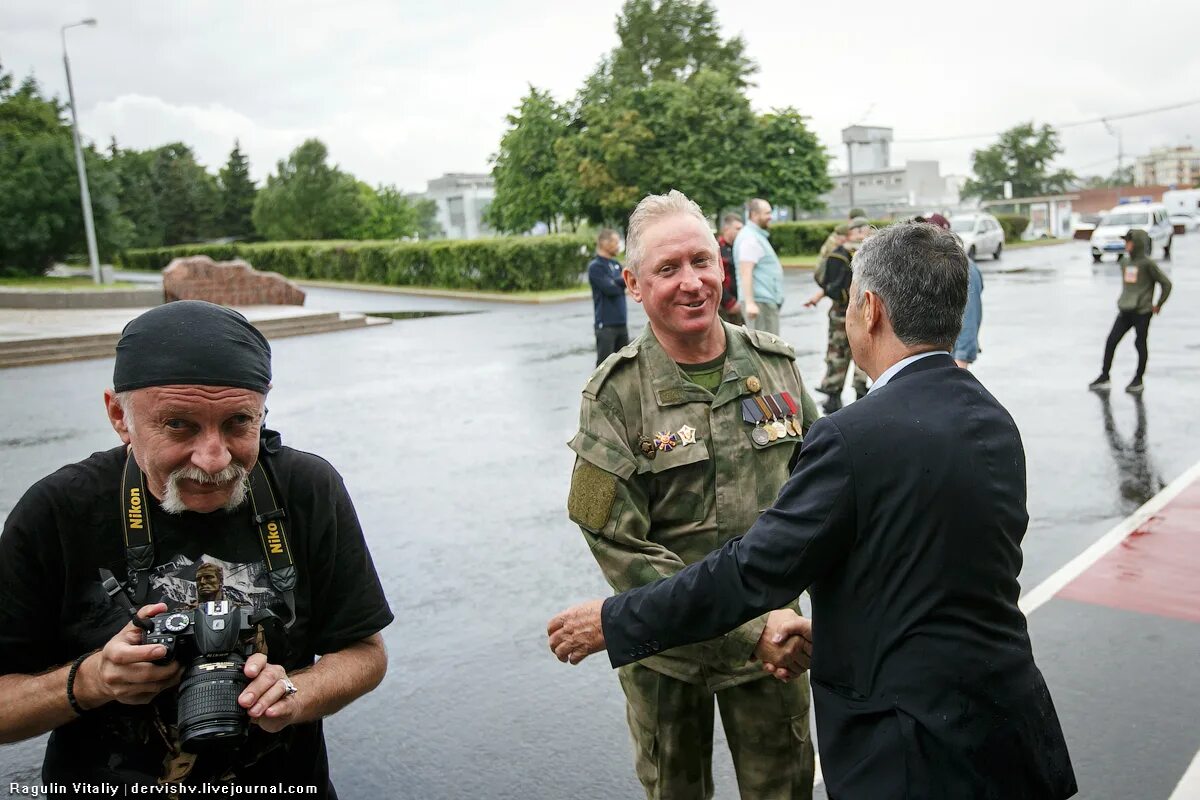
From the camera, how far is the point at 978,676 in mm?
1995

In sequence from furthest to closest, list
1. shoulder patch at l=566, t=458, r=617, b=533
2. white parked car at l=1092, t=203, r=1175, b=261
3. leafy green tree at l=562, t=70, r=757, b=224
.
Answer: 1. leafy green tree at l=562, t=70, r=757, b=224
2. white parked car at l=1092, t=203, r=1175, b=261
3. shoulder patch at l=566, t=458, r=617, b=533

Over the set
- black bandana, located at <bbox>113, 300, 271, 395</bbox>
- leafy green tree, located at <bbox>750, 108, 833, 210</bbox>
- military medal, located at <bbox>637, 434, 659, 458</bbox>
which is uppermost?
leafy green tree, located at <bbox>750, 108, 833, 210</bbox>

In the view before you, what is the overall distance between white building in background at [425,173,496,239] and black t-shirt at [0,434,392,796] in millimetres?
101915

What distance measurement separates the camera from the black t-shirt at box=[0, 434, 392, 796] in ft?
6.81

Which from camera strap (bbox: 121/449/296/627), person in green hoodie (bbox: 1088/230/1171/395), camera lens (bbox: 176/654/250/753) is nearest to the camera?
camera lens (bbox: 176/654/250/753)

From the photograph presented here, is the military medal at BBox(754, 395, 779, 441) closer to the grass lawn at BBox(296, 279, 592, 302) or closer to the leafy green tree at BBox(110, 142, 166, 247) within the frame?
the grass lawn at BBox(296, 279, 592, 302)

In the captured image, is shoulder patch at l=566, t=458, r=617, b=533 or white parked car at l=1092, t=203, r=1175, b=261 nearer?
shoulder patch at l=566, t=458, r=617, b=533

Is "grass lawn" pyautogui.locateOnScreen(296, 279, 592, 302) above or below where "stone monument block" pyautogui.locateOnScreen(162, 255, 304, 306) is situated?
below

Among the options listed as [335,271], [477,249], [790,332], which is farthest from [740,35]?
[790,332]

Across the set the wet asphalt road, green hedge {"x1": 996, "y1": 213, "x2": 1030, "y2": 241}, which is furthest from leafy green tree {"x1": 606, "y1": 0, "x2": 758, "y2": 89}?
the wet asphalt road

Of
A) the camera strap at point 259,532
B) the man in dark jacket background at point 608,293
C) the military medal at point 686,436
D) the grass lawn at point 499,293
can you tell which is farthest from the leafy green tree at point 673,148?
the camera strap at point 259,532

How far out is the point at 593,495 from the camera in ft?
8.86

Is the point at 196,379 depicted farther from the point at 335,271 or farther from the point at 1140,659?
the point at 335,271

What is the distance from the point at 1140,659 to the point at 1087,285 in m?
23.6
